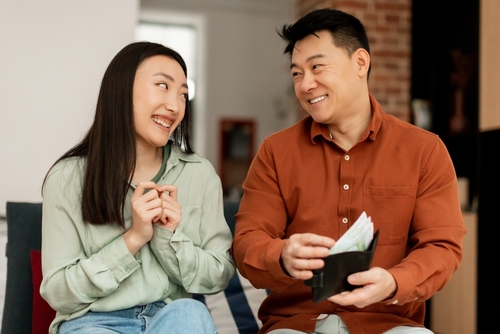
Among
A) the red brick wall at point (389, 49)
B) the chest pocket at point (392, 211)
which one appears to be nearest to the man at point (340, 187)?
the chest pocket at point (392, 211)

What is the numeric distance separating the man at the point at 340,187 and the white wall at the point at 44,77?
1104mm

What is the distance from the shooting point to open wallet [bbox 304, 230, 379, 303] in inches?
49.5

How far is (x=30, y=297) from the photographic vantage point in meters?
1.99

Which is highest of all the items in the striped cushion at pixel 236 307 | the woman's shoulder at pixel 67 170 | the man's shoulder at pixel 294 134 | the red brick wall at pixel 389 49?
the red brick wall at pixel 389 49

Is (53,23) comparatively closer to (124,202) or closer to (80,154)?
(80,154)

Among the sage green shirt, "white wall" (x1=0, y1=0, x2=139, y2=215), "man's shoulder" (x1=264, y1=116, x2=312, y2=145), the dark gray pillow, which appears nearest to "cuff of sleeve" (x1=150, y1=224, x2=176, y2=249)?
the sage green shirt

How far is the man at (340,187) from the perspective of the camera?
156 centimetres

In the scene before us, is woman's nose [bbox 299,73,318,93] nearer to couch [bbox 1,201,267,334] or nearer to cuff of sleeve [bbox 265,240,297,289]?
cuff of sleeve [bbox 265,240,297,289]

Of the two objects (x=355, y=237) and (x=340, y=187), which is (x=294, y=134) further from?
(x=355, y=237)

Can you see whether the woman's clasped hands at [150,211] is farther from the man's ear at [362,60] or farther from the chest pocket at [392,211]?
the man's ear at [362,60]

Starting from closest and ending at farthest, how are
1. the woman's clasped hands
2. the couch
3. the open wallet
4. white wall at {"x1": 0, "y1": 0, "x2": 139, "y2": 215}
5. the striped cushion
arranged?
the open wallet
the woman's clasped hands
the couch
the striped cushion
white wall at {"x1": 0, "y1": 0, "x2": 139, "y2": 215}

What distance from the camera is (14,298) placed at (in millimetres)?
1972

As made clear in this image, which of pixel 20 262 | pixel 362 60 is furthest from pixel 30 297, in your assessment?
pixel 362 60

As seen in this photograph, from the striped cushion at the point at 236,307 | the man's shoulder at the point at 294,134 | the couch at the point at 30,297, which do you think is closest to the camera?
the man's shoulder at the point at 294,134
